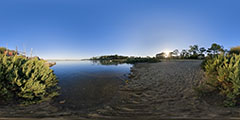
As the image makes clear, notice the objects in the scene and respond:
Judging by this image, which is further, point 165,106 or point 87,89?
point 87,89

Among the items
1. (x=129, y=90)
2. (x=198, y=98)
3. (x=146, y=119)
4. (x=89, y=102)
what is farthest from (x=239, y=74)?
(x=89, y=102)

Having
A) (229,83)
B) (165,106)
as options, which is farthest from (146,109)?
(229,83)

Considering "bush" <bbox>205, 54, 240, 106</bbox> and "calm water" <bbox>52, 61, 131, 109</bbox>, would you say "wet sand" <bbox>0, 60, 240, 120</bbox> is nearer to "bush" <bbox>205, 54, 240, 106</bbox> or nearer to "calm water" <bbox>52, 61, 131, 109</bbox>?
"bush" <bbox>205, 54, 240, 106</bbox>

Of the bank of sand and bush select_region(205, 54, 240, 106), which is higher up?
bush select_region(205, 54, 240, 106)

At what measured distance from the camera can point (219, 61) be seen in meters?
5.70

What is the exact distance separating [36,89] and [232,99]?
7750mm

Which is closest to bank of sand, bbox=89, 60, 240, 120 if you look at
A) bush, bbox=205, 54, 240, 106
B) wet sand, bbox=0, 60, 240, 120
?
wet sand, bbox=0, 60, 240, 120

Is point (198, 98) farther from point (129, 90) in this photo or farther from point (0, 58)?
point (0, 58)

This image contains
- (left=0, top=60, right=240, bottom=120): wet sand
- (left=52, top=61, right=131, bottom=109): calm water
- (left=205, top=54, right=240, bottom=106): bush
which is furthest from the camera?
(left=52, top=61, right=131, bottom=109): calm water

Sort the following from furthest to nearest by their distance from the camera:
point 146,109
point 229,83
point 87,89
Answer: point 87,89
point 229,83
point 146,109

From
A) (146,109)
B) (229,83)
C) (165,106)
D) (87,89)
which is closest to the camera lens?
(146,109)

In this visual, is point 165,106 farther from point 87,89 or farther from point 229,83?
point 87,89

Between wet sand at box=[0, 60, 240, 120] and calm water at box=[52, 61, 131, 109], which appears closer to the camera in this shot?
wet sand at box=[0, 60, 240, 120]

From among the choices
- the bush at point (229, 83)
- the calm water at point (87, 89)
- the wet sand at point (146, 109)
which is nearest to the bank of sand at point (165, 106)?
the wet sand at point (146, 109)
